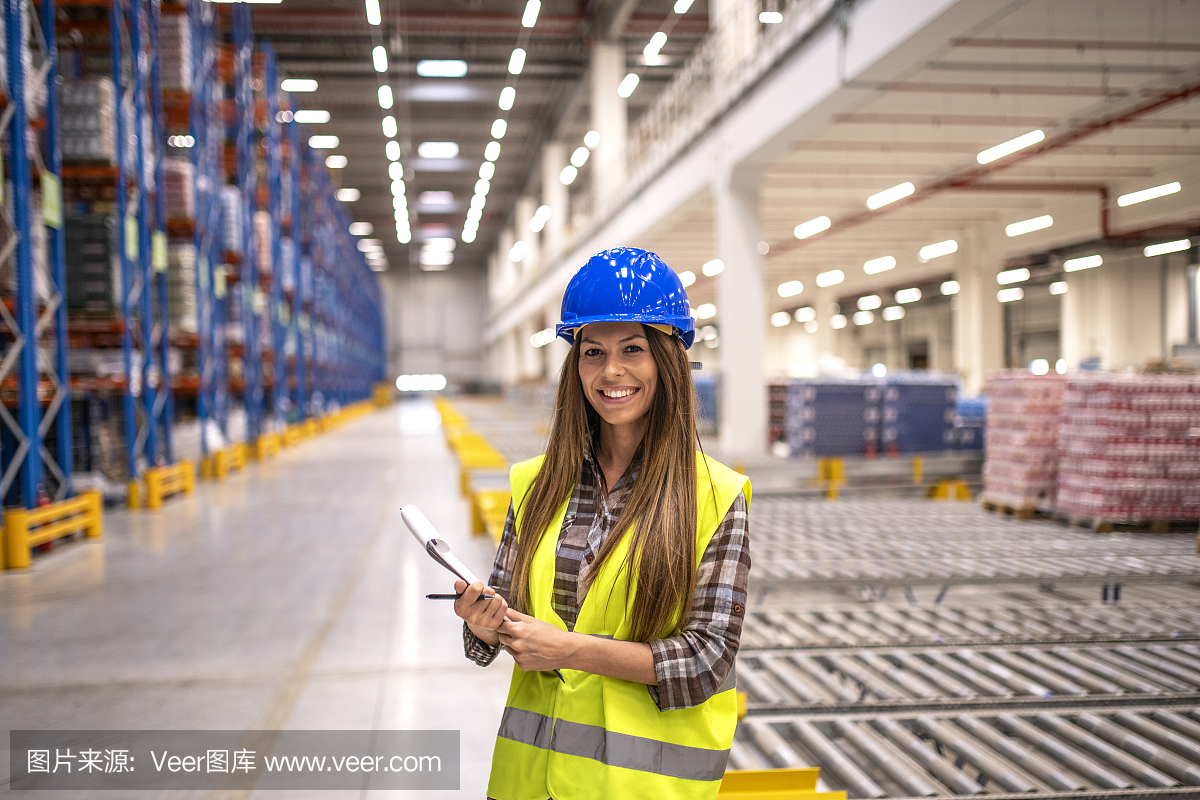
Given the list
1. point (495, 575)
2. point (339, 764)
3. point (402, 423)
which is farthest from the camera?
point (402, 423)

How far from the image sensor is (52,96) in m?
6.97

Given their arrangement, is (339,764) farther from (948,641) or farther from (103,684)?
(948,641)

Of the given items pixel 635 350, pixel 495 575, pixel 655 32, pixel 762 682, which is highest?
pixel 655 32

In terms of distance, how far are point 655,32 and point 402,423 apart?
53.3ft

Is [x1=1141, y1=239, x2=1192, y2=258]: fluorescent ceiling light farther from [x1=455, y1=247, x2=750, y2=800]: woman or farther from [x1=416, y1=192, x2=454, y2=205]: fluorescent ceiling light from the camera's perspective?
[x1=416, y1=192, x2=454, y2=205]: fluorescent ceiling light

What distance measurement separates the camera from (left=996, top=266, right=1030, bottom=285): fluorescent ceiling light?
17436 millimetres

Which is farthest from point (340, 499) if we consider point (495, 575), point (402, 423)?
point (402, 423)

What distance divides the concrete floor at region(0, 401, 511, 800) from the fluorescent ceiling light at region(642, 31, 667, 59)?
39.1 feet

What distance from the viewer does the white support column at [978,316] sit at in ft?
67.4

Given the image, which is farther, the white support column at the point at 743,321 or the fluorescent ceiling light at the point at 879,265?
the fluorescent ceiling light at the point at 879,265

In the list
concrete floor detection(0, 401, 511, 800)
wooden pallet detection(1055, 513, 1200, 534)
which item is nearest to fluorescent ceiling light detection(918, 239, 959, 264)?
wooden pallet detection(1055, 513, 1200, 534)

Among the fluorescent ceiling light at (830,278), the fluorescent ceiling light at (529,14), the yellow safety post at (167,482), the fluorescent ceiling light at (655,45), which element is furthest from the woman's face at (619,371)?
the fluorescent ceiling light at (830,278)

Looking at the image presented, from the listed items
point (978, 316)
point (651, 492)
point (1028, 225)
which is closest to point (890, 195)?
point (1028, 225)

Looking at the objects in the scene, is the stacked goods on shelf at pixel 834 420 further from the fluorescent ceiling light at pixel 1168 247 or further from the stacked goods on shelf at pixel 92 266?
the stacked goods on shelf at pixel 92 266
